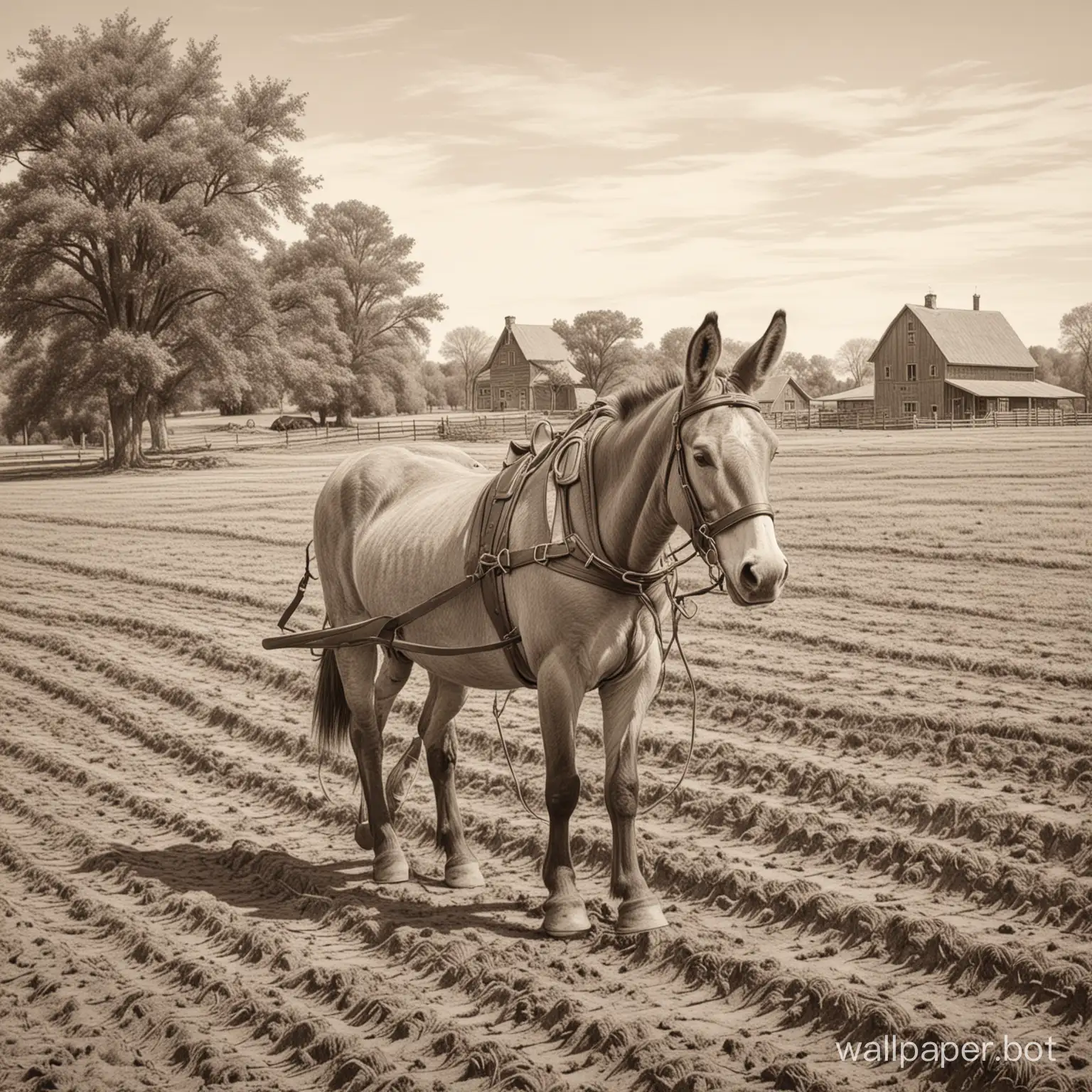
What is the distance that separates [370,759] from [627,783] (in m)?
1.71

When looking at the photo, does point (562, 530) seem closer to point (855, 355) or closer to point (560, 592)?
point (560, 592)

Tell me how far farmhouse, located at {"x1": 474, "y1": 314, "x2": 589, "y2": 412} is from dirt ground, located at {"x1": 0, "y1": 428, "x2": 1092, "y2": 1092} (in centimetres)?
5016

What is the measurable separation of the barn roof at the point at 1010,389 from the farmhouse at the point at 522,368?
18.6 meters

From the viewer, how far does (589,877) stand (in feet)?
18.9

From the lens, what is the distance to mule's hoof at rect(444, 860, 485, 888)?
223 inches

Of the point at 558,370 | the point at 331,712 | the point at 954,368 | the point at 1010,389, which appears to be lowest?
the point at 331,712

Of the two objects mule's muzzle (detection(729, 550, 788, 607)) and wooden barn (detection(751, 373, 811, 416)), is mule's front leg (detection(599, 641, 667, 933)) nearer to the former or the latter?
mule's muzzle (detection(729, 550, 788, 607))

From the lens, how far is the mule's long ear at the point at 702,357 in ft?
13.8

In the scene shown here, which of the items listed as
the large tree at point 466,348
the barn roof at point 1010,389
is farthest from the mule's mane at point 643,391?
the large tree at point 466,348

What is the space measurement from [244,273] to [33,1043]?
36.7 metres

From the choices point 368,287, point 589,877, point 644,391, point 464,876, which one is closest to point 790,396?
point 368,287

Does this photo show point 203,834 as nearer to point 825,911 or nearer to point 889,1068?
point 825,911

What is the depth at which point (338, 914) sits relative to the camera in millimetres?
5305

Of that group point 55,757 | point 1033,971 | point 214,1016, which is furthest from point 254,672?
point 1033,971
